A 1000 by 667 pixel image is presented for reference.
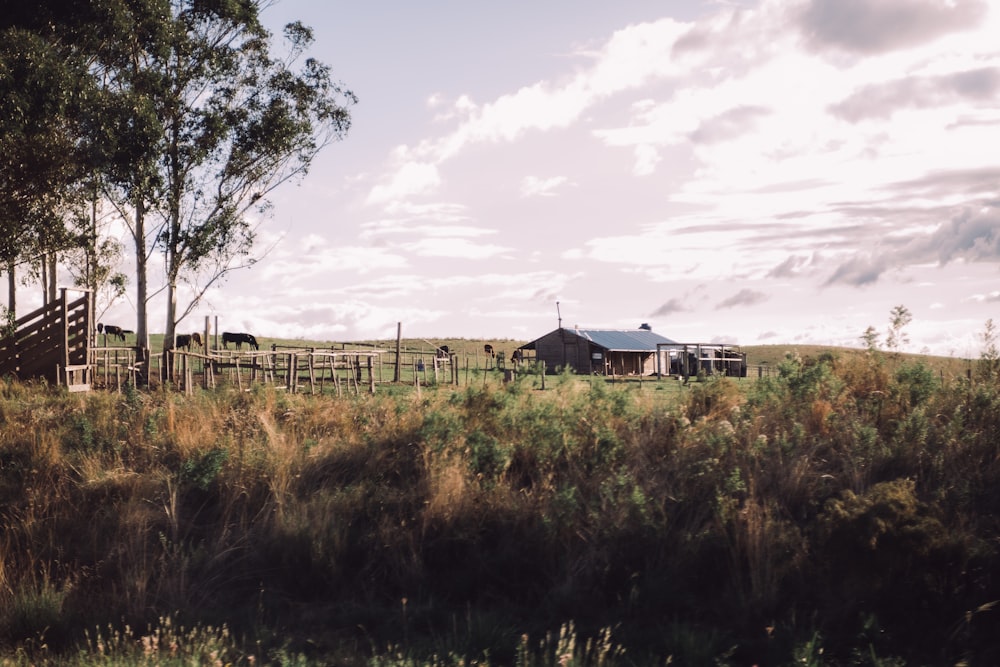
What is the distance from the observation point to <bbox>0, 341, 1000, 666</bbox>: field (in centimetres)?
750

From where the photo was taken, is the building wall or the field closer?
the field

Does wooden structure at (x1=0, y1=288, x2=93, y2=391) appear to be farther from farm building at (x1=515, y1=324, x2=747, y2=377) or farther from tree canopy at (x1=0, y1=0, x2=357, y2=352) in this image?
farm building at (x1=515, y1=324, x2=747, y2=377)

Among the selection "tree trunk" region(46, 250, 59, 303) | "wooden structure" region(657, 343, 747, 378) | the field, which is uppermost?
"tree trunk" region(46, 250, 59, 303)

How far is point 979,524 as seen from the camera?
840cm

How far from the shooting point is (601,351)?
5909 centimetres

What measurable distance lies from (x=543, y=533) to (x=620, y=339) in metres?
53.2

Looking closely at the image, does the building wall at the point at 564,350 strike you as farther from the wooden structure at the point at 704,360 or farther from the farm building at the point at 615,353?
the wooden structure at the point at 704,360

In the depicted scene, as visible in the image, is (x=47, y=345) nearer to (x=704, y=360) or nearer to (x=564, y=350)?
(x=704, y=360)

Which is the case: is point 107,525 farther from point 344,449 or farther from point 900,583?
point 900,583

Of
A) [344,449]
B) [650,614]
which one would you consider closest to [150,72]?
[344,449]

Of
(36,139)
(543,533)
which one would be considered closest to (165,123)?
(36,139)

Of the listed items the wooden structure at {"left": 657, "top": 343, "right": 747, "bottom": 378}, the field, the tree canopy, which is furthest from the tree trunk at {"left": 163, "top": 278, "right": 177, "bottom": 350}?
the wooden structure at {"left": 657, "top": 343, "right": 747, "bottom": 378}

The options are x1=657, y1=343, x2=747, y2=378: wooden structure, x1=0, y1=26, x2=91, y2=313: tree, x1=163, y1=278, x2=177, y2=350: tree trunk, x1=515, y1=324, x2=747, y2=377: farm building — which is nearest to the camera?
x1=0, y1=26, x2=91, y2=313: tree

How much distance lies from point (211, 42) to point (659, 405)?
26817 millimetres
